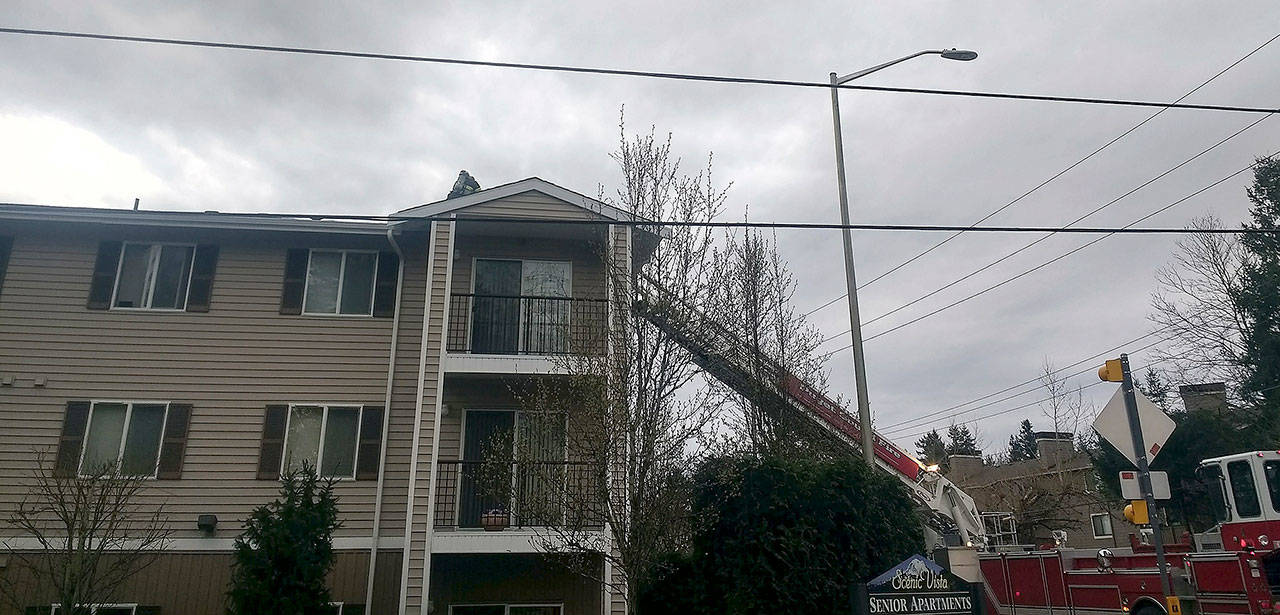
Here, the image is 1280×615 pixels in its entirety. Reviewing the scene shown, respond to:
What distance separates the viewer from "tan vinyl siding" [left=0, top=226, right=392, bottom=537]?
1383 cm

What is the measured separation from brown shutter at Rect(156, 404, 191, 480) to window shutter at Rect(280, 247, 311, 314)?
2.35 meters

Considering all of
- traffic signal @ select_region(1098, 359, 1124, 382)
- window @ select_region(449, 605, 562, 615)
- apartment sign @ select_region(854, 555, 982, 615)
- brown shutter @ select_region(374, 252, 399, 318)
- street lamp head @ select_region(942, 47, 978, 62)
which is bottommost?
window @ select_region(449, 605, 562, 615)

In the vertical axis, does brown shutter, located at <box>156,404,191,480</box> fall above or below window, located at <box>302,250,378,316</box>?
below

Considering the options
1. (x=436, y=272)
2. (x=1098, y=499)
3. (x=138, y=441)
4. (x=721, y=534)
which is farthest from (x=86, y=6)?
(x=1098, y=499)

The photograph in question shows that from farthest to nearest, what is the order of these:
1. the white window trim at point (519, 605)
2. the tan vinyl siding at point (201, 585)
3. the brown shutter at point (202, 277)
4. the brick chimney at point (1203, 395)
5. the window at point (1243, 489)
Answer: the brick chimney at point (1203, 395), the brown shutter at point (202, 277), the window at point (1243, 489), the white window trim at point (519, 605), the tan vinyl siding at point (201, 585)

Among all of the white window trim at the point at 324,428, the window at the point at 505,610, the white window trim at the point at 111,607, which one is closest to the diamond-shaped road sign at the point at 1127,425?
the window at the point at 505,610

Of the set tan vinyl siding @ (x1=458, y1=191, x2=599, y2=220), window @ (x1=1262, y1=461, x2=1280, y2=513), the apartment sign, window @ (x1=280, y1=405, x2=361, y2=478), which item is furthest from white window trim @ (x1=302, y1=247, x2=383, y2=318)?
window @ (x1=1262, y1=461, x2=1280, y2=513)

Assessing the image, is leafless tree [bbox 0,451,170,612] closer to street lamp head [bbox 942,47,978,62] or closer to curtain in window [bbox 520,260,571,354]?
curtain in window [bbox 520,260,571,354]

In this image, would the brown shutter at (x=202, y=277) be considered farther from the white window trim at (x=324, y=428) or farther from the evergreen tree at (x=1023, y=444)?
the evergreen tree at (x=1023, y=444)

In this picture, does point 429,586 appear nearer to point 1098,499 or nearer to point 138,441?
point 138,441

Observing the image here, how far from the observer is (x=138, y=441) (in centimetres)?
1402

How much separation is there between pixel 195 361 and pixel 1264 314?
3110cm

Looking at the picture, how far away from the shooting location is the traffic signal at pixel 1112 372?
28.8 feet

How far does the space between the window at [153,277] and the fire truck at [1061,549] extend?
9.26 metres
